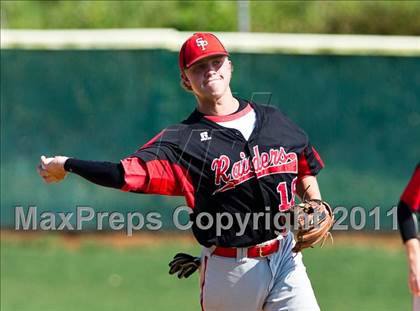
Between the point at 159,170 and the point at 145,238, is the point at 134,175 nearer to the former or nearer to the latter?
the point at 159,170

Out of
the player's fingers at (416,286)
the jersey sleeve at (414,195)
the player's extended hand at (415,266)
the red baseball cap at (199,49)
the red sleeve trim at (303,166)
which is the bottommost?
the player's fingers at (416,286)

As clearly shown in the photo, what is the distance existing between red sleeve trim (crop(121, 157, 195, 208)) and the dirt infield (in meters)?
5.45

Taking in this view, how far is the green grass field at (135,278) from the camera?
794 centimetres

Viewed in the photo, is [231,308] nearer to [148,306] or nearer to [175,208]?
[148,306]

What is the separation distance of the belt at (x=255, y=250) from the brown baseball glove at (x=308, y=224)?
106mm

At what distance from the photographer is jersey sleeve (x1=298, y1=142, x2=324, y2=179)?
187 inches

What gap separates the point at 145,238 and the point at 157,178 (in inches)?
224

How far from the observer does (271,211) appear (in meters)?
4.58

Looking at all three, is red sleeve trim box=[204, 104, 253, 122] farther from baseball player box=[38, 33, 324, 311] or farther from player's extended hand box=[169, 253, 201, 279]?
player's extended hand box=[169, 253, 201, 279]

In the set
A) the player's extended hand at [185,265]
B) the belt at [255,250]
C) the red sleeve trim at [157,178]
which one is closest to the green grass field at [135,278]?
the player's extended hand at [185,265]

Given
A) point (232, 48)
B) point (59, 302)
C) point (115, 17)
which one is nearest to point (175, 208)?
point (232, 48)

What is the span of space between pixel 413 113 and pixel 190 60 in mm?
5877

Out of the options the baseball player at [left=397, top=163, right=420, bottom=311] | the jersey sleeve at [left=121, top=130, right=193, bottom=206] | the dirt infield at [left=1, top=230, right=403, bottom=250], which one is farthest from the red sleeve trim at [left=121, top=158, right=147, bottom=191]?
the dirt infield at [left=1, top=230, right=403, bottom=250]

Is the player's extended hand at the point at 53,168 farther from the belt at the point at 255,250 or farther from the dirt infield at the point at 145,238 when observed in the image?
the dirt infield at the point at 145,238
